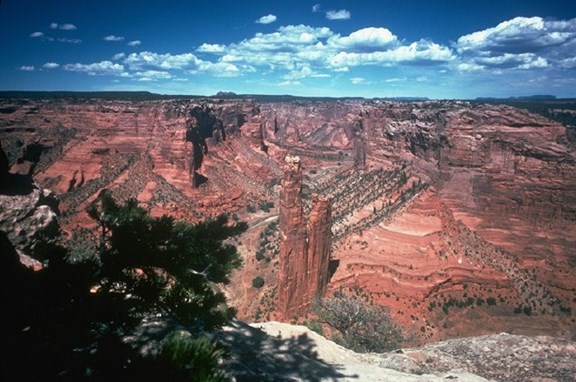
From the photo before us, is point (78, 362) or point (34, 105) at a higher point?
point (34, 105)

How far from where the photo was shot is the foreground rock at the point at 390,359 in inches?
405

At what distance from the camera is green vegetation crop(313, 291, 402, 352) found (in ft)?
85.8

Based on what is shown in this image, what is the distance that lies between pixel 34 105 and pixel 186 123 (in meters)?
36.7

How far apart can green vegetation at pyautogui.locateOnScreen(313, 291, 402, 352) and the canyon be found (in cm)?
359

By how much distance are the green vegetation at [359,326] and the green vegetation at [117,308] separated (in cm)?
2077

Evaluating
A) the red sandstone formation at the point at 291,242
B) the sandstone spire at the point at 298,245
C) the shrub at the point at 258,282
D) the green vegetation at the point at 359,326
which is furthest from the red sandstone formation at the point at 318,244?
the shrub at the point at 258,282

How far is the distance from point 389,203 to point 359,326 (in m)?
24.1

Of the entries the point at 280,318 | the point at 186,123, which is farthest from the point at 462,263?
the point at 186,123

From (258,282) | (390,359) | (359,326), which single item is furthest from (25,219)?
(258,282)

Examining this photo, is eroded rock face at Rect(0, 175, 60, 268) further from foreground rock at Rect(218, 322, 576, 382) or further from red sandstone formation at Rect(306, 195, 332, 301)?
red sandstone formation at Rect(306, 195, 332, 301)

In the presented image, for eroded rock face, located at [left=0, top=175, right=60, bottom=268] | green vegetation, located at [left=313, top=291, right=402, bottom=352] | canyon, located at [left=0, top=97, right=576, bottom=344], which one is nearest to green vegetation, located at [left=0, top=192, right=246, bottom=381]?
eroded rock face, located at [left=0, top=175, right=60, bottom=268]

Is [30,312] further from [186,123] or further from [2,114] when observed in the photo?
[2,114]

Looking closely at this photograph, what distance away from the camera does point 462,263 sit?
3838 cm

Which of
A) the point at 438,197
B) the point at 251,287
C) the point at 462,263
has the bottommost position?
the point at 251,287
